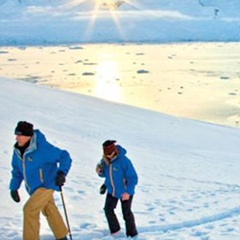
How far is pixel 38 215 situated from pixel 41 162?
39 centimetres

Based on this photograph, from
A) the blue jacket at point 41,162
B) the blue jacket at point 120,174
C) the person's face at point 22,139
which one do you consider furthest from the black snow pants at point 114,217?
the person's face at point 22,139

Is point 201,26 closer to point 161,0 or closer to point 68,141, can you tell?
point 161,0

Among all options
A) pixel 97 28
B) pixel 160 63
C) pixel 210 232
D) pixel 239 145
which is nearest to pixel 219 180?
pixel 210 232

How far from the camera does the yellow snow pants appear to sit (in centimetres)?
408

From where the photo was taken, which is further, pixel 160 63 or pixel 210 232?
pixel 160 63

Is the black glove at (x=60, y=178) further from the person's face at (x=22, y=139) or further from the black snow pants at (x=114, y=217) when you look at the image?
the black snow pants at (x=114, y=217)

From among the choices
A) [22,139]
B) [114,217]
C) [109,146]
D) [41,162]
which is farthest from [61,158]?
[114,217]

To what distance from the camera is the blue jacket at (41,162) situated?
400 cm

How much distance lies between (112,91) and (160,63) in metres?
8.07

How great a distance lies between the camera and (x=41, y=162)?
402 cm

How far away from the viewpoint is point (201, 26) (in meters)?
46.1

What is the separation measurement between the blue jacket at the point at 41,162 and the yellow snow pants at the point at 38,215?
6 centimetres

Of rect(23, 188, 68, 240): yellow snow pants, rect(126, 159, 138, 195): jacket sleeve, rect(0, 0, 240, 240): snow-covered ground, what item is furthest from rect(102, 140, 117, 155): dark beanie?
rect(0, 0, 240, 240): snow-covered ground

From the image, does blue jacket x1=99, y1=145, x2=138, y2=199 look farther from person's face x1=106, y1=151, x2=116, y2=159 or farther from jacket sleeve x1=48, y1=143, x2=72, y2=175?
jacket sleeve x1=48, y1=143, x2=72, y2=175
